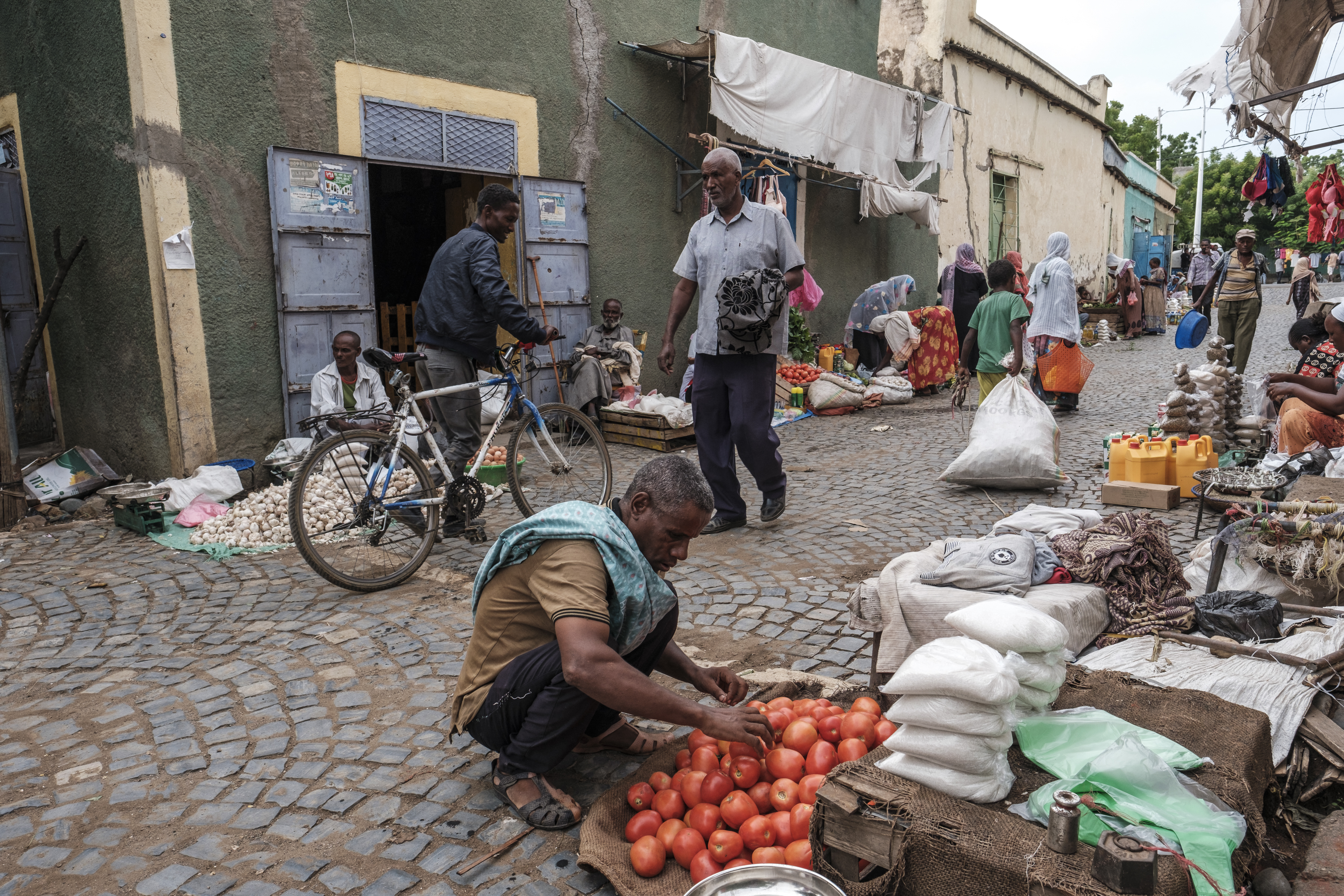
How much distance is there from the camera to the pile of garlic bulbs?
4531mm

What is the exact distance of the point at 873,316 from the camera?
12.5 m

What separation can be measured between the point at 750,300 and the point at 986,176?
43.6 feet

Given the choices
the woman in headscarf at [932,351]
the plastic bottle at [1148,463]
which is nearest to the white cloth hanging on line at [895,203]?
the woman in headscarf at [932,351]

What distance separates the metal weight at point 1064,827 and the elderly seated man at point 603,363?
7243 mm

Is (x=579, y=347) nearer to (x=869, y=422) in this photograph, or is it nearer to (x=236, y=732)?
(x=869, y=422)

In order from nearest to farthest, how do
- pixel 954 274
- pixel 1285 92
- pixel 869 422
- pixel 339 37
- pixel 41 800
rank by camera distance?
Result: pixel 41 800 → pixel 1285 92 → pixel 339 37 → pixel 869 422 → pixel 954 274

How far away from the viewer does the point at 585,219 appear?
8.99 m

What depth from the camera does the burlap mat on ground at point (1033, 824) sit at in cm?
180

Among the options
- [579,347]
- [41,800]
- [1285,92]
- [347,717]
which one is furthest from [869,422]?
[41,800]

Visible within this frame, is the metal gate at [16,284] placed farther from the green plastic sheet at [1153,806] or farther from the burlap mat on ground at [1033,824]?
the green plastic sheet at [1153,806]

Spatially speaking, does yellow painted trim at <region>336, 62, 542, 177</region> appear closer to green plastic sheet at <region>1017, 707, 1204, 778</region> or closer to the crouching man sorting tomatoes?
the crouching man sorting tomatoes

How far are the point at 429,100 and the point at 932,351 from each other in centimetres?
737

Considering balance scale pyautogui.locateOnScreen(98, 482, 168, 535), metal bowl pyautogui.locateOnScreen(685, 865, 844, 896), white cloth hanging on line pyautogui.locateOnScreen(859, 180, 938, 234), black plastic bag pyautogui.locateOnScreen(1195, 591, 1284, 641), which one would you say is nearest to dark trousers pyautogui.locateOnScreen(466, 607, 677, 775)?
metal bowl pyautogui.locateOnScreen(685, 865, 844, 896)

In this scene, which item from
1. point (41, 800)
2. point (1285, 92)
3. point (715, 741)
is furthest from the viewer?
point (1285, 92)
